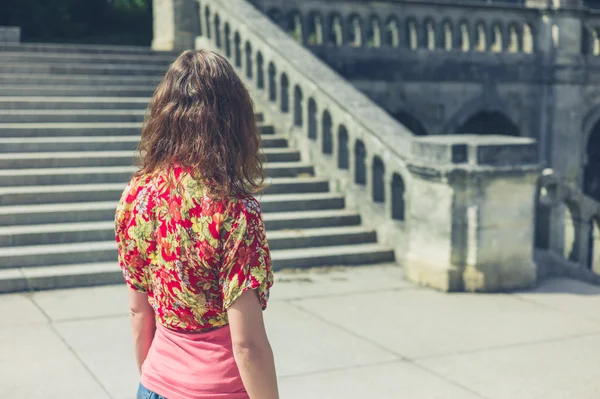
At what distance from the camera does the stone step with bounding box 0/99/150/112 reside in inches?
387

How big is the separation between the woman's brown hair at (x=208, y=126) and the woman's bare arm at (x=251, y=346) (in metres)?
0.27

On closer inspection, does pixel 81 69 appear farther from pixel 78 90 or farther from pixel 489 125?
pixel 489 125

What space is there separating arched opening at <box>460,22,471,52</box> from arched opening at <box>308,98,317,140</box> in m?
4.53

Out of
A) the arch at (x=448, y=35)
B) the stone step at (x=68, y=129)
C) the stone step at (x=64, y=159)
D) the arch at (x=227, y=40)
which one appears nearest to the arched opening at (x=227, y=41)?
the arch at (x=227, y=40)

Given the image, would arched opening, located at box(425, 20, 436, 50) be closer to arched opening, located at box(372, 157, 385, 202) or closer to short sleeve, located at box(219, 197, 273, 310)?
arched opening, located at box(372, 157, 385, 202)

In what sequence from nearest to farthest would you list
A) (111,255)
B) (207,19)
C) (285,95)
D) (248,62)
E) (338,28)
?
(111,255)
(285,95)
(248,62)
(207,19)
(338,28)

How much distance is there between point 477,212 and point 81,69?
605cm

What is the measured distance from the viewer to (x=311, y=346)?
5473 mm

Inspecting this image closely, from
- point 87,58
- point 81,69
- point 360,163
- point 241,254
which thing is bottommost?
point 360,163

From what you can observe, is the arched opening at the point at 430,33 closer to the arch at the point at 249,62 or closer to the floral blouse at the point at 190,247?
the arch at the point at 249,62

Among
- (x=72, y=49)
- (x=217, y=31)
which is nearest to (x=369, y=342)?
(x=217, y=31)

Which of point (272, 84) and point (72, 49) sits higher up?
point (72, 49)

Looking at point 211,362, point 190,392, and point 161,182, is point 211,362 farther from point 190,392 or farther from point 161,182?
point 161,182

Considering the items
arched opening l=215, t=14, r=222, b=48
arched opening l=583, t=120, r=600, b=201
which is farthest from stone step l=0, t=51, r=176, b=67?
arched opening l=583, t=120, r=600, b=201
